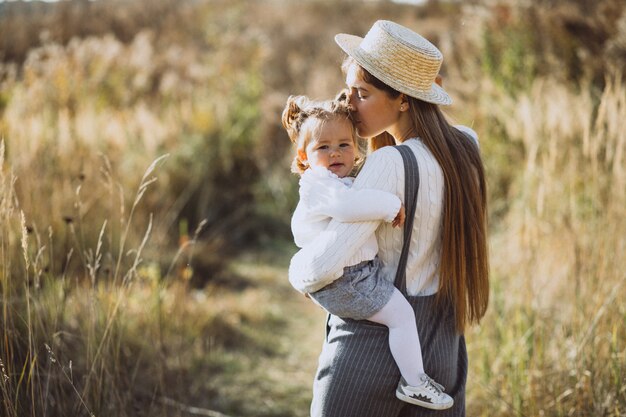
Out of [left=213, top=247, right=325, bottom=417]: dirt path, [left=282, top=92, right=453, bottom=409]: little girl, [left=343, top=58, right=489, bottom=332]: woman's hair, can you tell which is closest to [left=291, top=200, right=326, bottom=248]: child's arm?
[left=282, top=92, right=453, bottom=409]: little girl

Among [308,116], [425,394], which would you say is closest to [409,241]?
[425,394]

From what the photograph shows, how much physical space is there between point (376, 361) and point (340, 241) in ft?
1.30

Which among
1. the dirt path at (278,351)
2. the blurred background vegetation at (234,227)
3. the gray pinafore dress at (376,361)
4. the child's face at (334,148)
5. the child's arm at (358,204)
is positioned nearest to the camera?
the child's arm at (358,204)

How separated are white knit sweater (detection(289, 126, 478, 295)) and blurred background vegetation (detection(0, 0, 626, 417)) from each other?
2.87 ft

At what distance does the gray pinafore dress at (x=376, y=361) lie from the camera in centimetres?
195

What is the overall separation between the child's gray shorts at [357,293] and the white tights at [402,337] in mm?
26

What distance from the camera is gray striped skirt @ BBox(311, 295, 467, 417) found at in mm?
1959

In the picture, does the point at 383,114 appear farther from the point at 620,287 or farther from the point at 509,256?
the point at 509,256

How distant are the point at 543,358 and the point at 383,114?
5.69 feet

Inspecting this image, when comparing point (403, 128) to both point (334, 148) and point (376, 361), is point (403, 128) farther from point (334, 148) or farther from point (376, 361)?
point (376, 361)

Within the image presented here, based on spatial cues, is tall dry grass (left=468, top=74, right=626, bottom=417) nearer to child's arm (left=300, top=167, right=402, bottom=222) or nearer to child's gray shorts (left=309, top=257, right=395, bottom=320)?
child's gray shorts (left=309, top=257, right=395, bottom=320)

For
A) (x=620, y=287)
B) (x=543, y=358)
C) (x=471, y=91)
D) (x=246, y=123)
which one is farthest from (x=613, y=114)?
(x=246, y=123)

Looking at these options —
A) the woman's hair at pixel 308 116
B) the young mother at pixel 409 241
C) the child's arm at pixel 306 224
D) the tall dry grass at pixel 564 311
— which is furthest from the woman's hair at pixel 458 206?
the tall dry grass at pixel 564 311

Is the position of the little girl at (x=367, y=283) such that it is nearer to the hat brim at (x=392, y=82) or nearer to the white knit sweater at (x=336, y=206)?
the white knit sweater at (x=336, y=206)
